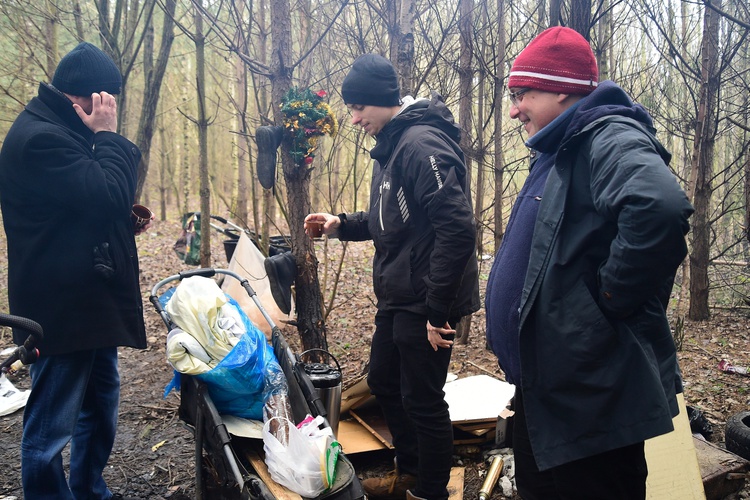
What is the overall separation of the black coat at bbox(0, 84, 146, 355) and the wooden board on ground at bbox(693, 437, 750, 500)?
319 centimetres

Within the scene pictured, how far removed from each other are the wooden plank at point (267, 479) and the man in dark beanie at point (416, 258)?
0.77 meters

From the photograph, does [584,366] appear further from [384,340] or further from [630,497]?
[384,340]

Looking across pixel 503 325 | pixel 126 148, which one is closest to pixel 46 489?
pixel 126 148

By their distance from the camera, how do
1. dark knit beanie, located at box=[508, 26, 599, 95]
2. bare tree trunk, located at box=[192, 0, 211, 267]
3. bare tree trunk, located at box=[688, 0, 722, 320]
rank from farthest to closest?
bare tree trunk, located at box=[688, 0, 722, 320]
bare tree trunk, located at box=[192, 0, 211, 267]
dark knit beanie, located at box=[508, 26, 599, 95]

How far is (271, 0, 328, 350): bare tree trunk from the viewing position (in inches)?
169

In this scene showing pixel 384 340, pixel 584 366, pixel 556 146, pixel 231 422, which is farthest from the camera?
pixel 384 340

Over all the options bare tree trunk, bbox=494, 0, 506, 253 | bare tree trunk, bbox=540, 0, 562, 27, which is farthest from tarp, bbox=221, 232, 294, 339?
bare tree trunk, bbox=540, 0, 562, 27

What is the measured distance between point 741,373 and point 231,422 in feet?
15.2

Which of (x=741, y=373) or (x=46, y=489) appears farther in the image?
(x=741, y=373)

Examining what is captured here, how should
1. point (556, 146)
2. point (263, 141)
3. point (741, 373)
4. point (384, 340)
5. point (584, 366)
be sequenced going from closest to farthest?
1. point (584, 366)
2. point (556, 146)
3. point (384, 340)
4. point (263, 141)
5. point (741, 373)

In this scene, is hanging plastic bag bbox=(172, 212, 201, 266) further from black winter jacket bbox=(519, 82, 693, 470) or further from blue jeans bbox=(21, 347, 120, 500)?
black winter jacket bbox=(519, 82, 693, 470)

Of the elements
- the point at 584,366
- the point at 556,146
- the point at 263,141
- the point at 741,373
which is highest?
the point at 263,141

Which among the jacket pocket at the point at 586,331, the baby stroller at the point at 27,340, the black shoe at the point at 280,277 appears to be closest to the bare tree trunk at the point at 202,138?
the black shoe at the point at 280,277

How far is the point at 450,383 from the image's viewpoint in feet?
14.4
